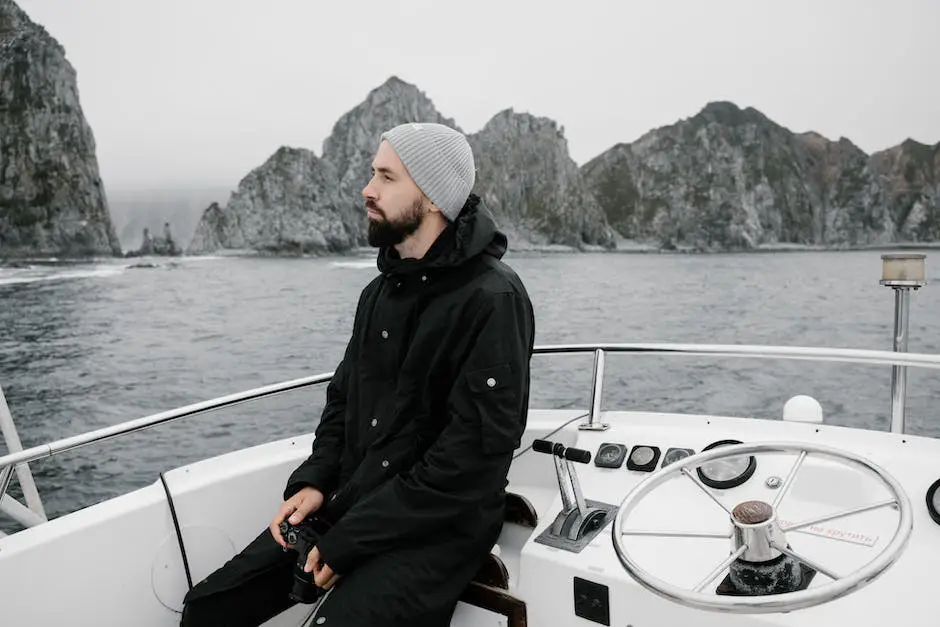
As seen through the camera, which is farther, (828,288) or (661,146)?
(828,288)

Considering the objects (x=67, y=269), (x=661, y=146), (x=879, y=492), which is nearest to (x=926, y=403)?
(x=661, y=146)

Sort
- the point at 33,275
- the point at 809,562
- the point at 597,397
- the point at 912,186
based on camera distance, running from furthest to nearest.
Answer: the point at 33,275 < the point at 912,186 < the point at 597,397 < the point at 809,562

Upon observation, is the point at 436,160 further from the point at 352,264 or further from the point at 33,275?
the point at 352,264

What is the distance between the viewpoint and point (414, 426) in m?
1.41

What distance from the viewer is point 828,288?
41438 mm

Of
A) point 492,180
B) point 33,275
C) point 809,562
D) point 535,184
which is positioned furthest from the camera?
point 535,184

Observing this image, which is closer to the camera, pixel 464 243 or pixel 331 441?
pixel 464 243

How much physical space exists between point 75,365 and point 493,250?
29.5m

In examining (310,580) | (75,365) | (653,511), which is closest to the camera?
(310,580)

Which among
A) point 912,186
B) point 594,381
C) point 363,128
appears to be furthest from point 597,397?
point 363,128

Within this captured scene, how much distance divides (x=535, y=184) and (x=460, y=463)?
137 feet

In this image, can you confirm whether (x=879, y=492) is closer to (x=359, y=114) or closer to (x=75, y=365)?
(x=75, y=365)

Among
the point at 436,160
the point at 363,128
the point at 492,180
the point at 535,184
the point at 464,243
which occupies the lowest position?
the point at 464,243

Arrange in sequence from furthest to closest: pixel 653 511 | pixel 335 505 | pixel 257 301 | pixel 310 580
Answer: pixel 257 301, pixel 653 511, pixel 335 505, pixel 310 580
